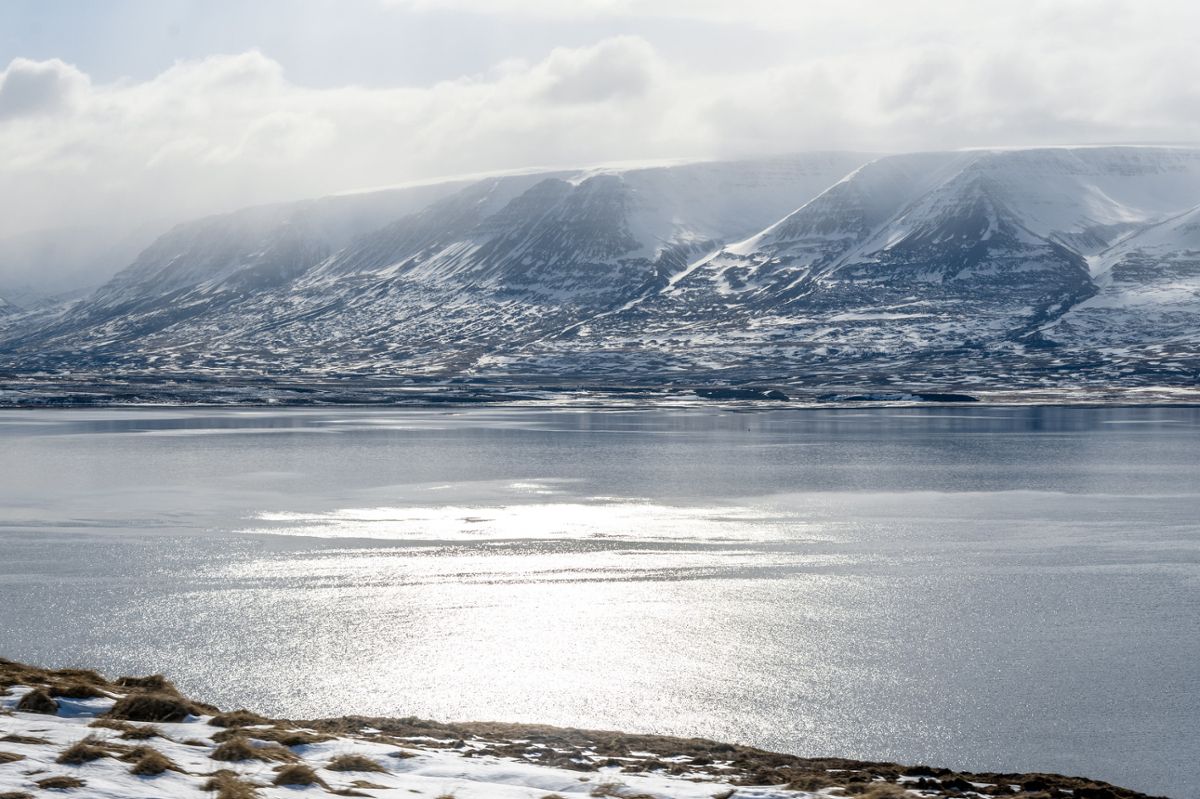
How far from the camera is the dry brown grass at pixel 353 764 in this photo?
16219mm

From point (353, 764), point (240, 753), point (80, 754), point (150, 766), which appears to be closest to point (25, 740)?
point (80, 754)

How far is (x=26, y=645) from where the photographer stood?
30.1 m

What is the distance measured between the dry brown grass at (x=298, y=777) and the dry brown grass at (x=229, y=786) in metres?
0.50

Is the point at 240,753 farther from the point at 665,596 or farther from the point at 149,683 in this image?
the point at 665,596

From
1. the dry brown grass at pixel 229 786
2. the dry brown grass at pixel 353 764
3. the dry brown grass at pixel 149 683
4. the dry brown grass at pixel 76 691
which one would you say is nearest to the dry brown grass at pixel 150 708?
the dry brown grass at pixel 76 691

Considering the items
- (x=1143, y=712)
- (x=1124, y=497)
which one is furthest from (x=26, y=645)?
(x=1124, y=497)

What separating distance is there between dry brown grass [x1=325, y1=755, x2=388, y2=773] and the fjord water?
844 centimetres

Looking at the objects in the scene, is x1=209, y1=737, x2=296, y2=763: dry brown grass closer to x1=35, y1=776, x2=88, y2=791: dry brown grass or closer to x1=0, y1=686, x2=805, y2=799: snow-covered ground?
x1=0, y1=686, x2=805, y2=799: snow-covered ground

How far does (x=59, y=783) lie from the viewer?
13.2 metres

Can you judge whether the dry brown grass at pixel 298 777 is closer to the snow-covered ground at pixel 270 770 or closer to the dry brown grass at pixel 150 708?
the snow-covered ground at pixel 270 770

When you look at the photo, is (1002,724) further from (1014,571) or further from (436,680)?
(1014,571)

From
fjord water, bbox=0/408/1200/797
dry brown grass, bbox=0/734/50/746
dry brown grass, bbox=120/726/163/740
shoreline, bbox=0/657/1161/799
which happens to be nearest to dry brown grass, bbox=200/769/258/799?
shoreline, bbox=0/657/1161/799

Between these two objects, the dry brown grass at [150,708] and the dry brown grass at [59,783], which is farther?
the dry brown grass at [150,708]

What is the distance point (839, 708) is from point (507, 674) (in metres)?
8.00
